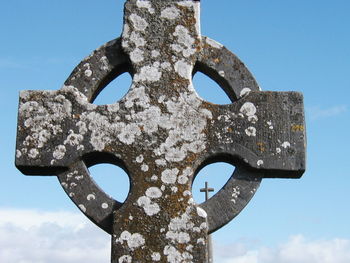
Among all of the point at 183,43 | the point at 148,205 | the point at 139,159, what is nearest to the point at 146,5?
the point at 183,43

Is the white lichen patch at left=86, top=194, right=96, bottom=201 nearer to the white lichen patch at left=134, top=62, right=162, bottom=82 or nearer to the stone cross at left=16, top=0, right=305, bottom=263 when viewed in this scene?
the stone cross at left=16, top=0, right=305, bottom=263

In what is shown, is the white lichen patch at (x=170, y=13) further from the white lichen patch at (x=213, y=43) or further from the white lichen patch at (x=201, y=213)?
the white lichen patch at (x=201, y=213)

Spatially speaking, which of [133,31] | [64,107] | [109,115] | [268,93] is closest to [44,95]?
[64,107]

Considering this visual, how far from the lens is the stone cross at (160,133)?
498 centimetres

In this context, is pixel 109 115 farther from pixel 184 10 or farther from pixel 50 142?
pixel 184 10

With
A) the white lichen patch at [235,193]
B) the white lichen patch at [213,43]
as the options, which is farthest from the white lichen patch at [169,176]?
the white lichen patch at [213,43]

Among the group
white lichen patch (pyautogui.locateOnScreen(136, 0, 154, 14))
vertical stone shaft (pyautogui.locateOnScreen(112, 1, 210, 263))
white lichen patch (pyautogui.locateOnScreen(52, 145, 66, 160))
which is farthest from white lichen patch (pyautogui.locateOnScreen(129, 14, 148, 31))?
white lichen patch (pyautogui.locateOnScreen(52, 145, 66, 160))

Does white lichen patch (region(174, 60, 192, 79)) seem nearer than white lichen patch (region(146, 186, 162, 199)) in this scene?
No

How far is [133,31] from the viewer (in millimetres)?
5598

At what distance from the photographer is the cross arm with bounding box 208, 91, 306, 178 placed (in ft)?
17.0

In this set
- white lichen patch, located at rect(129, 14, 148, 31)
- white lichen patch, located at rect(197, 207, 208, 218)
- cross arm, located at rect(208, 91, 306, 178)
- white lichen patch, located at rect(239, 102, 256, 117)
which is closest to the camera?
white lichen patch, located at rect(197, 207, 208, 218)

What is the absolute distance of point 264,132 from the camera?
17.3ft

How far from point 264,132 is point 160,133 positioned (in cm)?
87

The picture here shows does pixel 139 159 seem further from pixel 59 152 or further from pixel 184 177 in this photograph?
pixel 59 152
